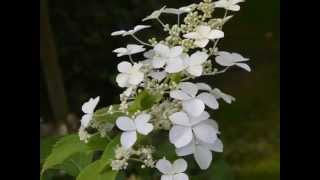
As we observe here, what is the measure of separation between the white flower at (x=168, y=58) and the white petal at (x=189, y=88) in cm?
2

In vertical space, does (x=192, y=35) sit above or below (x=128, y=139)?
above

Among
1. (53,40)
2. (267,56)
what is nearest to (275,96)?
(267,56)

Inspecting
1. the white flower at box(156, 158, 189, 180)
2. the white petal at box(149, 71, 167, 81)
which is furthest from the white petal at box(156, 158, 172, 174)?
the white petal at box(149, 71, 167, 81)

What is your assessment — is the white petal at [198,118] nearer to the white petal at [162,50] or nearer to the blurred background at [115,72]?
the white petal at [162,50]

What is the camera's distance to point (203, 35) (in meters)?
0.75

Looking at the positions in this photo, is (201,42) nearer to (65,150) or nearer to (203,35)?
(203,35)

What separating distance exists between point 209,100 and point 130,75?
110 millimetres

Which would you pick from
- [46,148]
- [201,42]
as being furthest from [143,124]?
[46,148]

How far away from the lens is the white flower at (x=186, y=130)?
2.32 feet

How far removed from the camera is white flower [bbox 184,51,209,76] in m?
0.73

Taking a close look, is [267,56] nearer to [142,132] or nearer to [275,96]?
[275,96]
